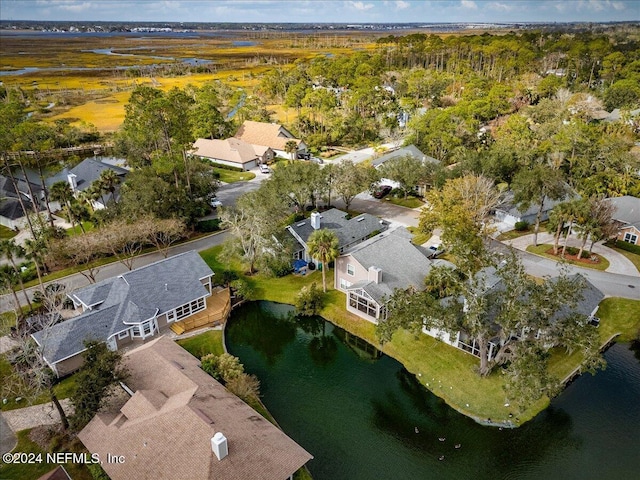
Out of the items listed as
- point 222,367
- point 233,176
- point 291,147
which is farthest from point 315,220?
point 291,147

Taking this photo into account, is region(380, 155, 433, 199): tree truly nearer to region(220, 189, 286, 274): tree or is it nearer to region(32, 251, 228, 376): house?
region(220, 189, 286, 274): tree

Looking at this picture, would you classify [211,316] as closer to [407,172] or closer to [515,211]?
[407,172]

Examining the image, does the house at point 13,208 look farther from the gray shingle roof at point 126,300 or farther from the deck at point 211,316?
the deck at point 211,316

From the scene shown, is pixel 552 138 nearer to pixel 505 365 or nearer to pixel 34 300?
pixel 505 365

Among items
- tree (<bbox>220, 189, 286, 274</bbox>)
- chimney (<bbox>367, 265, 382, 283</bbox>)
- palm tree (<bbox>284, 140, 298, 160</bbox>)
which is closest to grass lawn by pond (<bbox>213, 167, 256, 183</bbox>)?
palm tree (<bbox>284, 140, 298, 160</bbox>)

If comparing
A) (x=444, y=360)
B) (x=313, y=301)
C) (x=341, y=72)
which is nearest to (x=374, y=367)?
Result: (x=444, y=360)

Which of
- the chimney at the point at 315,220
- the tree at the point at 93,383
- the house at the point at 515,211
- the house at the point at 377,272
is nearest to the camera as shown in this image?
the tree at the point at 93,383

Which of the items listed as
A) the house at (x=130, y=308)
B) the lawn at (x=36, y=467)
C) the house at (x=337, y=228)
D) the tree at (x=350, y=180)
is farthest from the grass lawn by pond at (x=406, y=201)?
the lawn at (x=36, y=467)
